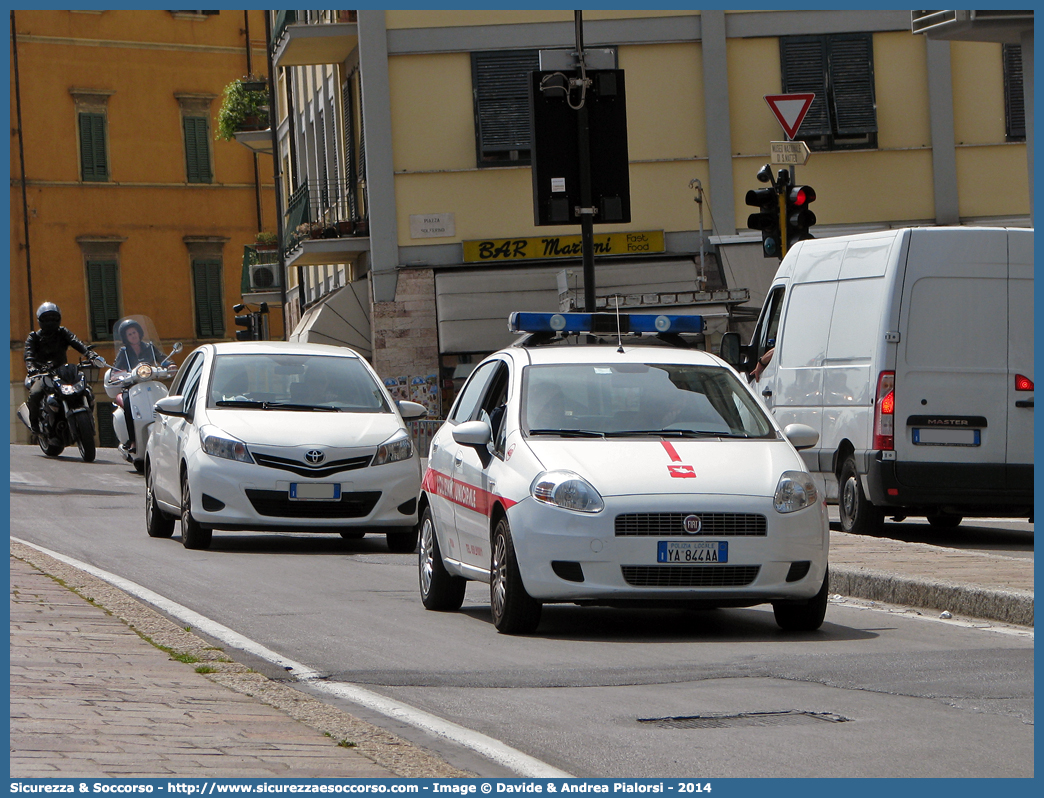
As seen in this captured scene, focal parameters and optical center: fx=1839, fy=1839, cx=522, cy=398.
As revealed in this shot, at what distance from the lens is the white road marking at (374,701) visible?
5789 mm

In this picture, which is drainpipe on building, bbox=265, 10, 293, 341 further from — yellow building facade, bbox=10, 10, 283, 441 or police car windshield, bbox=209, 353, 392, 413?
police car windshield, bbox=209, 353, 392, 413

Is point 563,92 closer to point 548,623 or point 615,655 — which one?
point 548,623

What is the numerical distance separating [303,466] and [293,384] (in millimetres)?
1346

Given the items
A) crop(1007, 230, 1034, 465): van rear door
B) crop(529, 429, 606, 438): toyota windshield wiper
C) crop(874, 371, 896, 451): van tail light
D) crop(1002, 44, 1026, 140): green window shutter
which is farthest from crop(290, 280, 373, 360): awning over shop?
crop(529, 429, 606, 438): toyota windshield wiper

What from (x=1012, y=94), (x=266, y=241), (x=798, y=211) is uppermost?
(x=1012, y=94)

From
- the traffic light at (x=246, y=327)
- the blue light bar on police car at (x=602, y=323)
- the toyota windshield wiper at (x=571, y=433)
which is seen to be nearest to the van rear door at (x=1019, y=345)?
the blue light bar on police car at (x=602, y=323)

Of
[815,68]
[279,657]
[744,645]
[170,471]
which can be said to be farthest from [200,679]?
[815,68]

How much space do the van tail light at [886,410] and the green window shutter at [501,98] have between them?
665 inches

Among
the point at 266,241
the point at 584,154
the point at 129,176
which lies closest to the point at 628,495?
the point at 584,154

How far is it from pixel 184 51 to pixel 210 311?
816cm

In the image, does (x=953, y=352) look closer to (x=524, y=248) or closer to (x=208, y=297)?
(x=524, y=248)

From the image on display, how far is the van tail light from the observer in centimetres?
1463

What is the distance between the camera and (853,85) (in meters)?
31.2

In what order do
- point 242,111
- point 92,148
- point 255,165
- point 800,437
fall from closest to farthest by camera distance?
1. point 800,437
2. point 242,111
3. point 92,148
4. point 255,165
